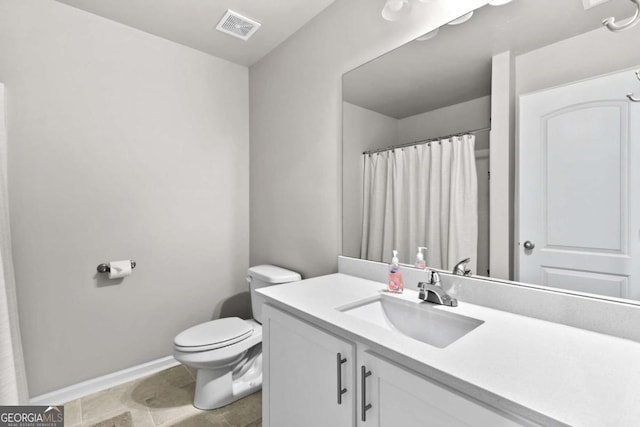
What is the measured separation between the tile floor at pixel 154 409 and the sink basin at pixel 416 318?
99 centimetres

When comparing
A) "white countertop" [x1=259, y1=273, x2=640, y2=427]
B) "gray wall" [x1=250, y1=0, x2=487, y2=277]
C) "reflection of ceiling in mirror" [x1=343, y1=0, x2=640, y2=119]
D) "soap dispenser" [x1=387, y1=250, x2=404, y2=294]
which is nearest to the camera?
"white countertop" [x1=259, y1=273, x2=640, y2=427]

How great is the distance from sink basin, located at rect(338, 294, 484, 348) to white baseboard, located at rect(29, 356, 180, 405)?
173cm

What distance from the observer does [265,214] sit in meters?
2.38

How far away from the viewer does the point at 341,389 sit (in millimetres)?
921

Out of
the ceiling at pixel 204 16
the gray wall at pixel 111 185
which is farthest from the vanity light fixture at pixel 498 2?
the gray wall at pixel 111 185

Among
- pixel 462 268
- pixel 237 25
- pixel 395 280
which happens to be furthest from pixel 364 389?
pixel 237 25

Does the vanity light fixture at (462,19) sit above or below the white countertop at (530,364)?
above

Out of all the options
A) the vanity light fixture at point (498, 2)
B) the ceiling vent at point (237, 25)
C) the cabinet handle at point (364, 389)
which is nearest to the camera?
the cabinet handle at point (364, 389)

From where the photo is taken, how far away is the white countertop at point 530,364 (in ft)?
1.82

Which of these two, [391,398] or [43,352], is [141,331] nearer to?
[43,352]

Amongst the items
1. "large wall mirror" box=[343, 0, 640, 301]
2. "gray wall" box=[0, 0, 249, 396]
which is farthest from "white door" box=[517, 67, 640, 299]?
"gray wall" box=[0, 0, 249, 396]

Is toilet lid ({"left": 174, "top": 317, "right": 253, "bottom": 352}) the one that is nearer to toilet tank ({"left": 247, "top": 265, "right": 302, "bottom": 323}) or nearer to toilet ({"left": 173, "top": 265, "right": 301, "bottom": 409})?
toilet ({"left": 173, "top": 265, "right": 301, "bottom": 409})

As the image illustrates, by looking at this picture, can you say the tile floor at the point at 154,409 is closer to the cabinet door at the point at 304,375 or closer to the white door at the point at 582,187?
the cabinet door at the point at 304,375

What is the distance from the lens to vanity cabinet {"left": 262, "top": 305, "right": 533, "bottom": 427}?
2.23 ft
